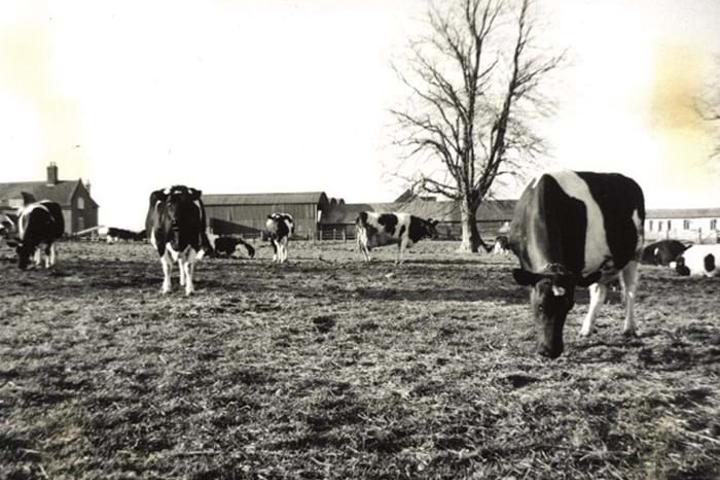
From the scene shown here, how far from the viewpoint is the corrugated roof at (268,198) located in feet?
236

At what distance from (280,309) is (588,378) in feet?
16.0

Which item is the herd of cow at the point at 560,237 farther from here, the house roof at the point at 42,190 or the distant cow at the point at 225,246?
the house roof at the point at 42,190

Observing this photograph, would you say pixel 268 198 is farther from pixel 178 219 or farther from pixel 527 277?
pixel 527 277

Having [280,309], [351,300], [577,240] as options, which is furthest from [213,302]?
[577,240]

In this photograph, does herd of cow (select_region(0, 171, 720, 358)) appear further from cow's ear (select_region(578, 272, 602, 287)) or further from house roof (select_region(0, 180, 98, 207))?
house roof (select_region(0, 180, 98, 207))

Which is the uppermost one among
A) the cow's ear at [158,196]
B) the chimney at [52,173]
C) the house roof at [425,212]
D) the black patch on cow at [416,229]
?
the chimney at [52,173]

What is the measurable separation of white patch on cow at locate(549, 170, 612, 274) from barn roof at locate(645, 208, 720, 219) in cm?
9778

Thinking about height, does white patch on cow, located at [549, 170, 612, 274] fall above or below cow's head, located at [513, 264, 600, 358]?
above

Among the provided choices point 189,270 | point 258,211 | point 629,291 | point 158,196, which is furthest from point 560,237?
point 258,211

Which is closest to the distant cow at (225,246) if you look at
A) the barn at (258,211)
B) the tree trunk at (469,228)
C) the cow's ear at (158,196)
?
the cow's ear at (158,196)

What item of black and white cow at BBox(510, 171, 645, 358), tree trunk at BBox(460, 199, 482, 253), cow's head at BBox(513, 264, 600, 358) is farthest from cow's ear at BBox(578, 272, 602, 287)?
tree trunk at BBox(460, 199, 482, 253)

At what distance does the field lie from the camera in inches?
138

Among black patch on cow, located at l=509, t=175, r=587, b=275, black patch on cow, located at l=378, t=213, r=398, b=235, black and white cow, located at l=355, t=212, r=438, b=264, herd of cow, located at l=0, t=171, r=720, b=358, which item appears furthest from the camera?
black patch on cow, located at l=378, t=213, r=398, b=235

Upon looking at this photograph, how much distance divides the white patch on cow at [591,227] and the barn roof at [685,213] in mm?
97779
